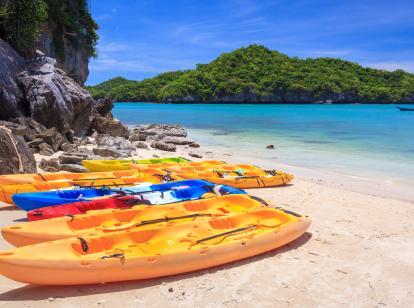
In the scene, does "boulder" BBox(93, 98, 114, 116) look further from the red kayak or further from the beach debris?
the red kayak

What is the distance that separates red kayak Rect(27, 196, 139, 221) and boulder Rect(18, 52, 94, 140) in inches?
288

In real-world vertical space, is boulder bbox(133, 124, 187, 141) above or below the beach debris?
below

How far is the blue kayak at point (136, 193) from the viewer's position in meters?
5.25

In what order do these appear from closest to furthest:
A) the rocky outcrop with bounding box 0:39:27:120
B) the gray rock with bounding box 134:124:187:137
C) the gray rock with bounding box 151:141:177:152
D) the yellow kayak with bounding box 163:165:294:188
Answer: the yellow kayak with bounding box 163:165:294:188 < the rocky outcrop with bounding box 0:39:27:120 < the gray rock with bounding box 151:141:177:152 < the gray rock with bounding box 134:124:187:137

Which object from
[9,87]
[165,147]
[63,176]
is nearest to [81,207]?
[63,176]

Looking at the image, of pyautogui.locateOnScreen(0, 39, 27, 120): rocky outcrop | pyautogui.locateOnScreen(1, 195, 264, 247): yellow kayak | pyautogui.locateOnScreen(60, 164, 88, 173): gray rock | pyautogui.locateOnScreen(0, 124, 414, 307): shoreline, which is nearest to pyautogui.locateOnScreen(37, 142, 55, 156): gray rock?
pyautogui.locateOnScreen(60, 164, 88, 173): gray rock

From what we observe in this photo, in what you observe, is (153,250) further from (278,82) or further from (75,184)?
(278,82)

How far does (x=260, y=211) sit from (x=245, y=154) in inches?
336

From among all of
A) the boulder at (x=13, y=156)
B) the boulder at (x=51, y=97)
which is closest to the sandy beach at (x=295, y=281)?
the boulder at (x=13, y=156)

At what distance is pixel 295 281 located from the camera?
378 cm

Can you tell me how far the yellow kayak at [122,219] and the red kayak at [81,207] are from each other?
0.86 feet

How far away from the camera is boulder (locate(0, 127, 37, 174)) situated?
684 centimetres

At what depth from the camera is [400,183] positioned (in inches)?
357

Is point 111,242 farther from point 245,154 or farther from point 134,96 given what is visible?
point 134,96
